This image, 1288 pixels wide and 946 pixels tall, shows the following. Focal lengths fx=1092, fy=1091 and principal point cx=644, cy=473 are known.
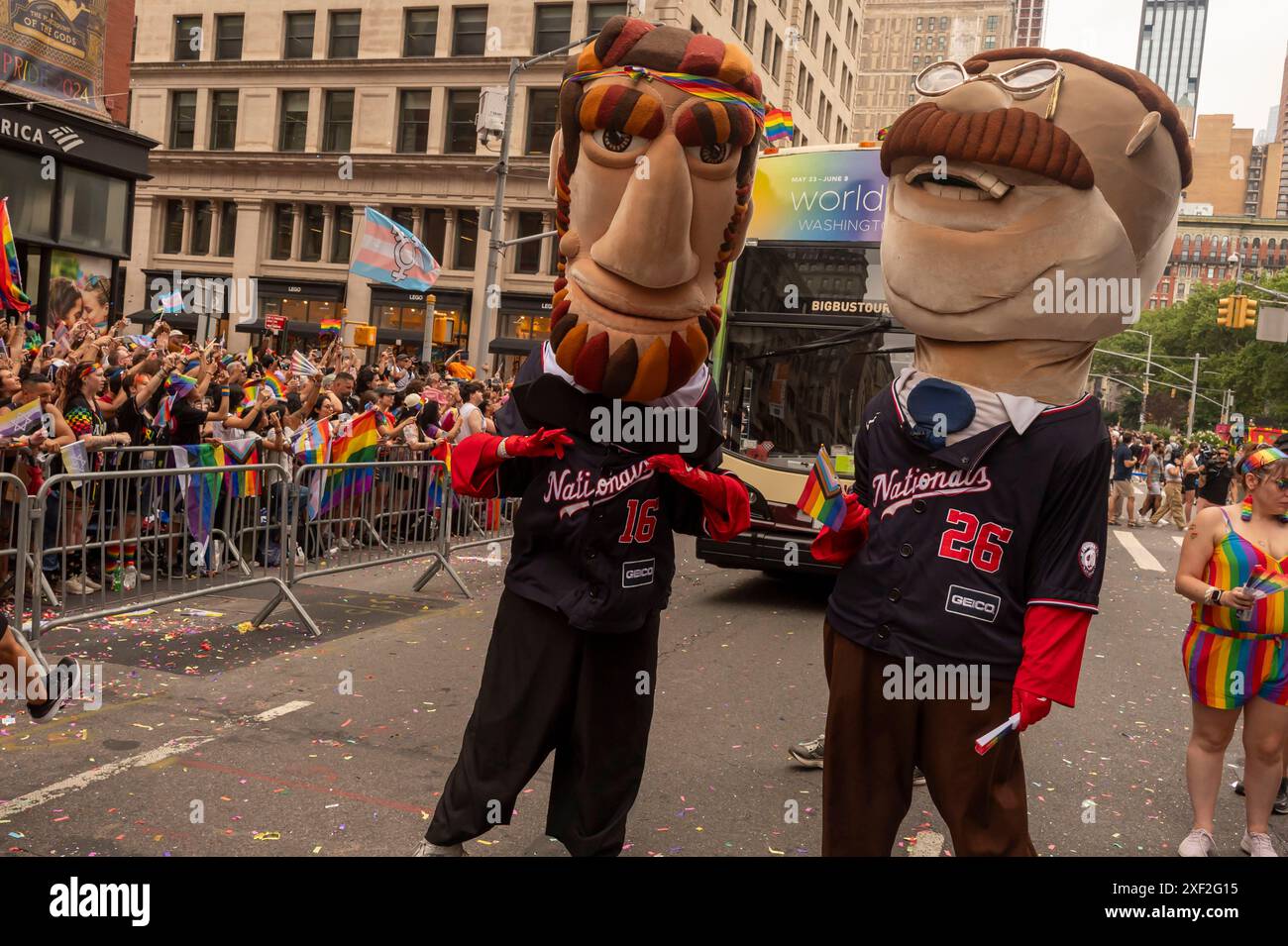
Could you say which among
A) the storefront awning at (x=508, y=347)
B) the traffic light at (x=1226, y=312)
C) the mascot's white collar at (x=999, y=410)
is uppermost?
the traffic light at (x=1226, y=312)

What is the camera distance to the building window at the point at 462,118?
3731 cm

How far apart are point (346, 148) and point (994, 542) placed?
3933 cm

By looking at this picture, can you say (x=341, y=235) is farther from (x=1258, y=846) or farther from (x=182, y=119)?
(x=1258, y=846)

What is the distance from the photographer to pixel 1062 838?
467cm

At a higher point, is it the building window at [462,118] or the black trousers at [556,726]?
the building window at [462,118]

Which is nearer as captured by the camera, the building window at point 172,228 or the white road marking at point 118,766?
the white road marking at point 118,766

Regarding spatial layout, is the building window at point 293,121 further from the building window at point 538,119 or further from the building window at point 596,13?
the building window at point 596,13

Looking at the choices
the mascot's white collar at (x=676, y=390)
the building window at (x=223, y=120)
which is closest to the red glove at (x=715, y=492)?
the mascot's white collar at (x=676, y=390)

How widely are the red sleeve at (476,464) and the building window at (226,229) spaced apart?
40553 mm

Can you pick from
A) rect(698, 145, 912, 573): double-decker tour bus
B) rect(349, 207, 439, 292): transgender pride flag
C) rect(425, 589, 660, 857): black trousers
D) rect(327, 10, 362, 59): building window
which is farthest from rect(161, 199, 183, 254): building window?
rect(425, 589, 660, 857): black trousers

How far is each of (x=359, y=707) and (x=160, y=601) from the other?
162 cm

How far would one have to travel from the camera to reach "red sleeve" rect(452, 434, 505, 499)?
11.7ft

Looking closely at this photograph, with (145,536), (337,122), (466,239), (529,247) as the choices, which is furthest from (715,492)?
→ (337,122)

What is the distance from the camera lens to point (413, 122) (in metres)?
38.2
